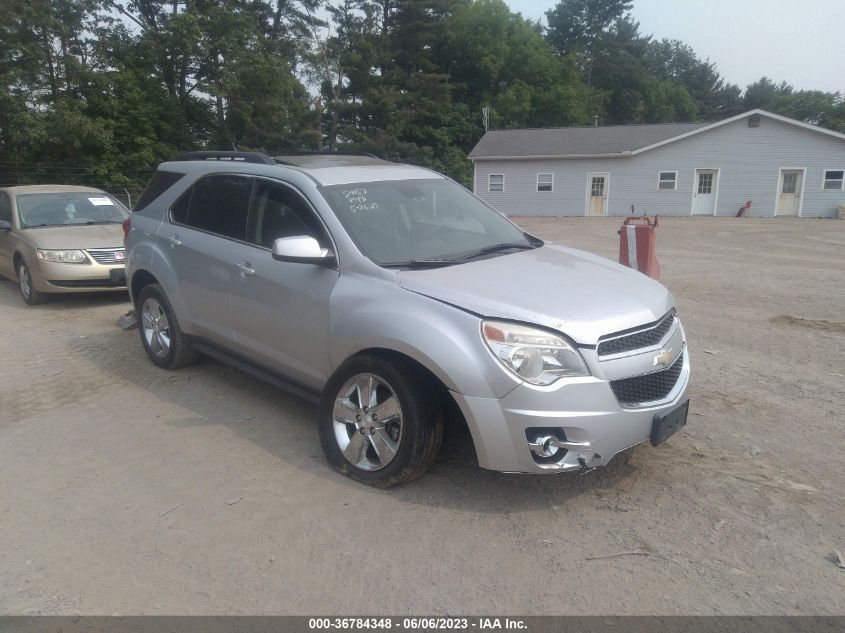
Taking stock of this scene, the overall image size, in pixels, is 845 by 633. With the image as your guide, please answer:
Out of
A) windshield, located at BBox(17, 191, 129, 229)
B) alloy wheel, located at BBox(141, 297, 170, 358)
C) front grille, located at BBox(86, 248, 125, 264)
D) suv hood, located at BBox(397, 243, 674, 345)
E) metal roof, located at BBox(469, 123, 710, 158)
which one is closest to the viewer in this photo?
suv hood, located at BBox(397, 243, 674, 345)

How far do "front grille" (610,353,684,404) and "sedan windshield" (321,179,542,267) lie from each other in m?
1.32

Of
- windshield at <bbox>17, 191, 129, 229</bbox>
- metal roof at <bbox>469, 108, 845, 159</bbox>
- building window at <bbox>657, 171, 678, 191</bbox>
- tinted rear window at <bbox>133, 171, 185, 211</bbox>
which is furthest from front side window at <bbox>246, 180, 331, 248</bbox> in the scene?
building window at <bbox>657, 171, 678, 191</bbox>

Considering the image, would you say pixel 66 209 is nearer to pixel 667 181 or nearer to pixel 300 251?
pixel 300 251

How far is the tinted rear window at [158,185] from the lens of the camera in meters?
6.30

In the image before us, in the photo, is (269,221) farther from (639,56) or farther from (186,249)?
(639,56)

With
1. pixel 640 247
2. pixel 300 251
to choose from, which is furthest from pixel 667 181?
pixel 300 251

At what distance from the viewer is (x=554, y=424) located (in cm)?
351

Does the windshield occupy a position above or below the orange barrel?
above

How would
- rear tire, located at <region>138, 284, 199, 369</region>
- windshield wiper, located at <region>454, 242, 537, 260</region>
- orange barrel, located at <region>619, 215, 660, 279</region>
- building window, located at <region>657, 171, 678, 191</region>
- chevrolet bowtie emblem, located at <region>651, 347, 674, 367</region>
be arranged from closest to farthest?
chevrolet bowtie emblem, located at <region>651, 347, 674, 367</region> < windshield wiper, located at <region>454, 242, 537, 260</region> < rear tire, located at <region>138, 284, 199, 369</region> < orange barrel, located at <region>619, 215, 660, 279</region> < building window, located at <region>657, 171, 678, 191</region>

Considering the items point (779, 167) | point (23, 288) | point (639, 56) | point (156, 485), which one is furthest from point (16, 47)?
point (639, 56)

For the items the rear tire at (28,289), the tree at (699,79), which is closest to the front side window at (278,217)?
the rear tire at (28,289)

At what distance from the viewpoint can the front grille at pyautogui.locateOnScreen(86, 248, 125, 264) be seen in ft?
30.7

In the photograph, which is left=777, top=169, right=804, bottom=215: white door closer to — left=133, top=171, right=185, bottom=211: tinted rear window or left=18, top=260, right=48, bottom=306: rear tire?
left=18, top=260, right=48, bottom=306: rear tire

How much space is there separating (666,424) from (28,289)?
899 centimetres
